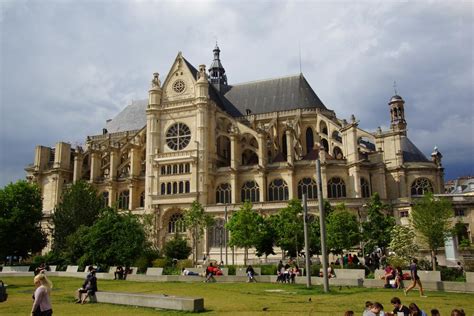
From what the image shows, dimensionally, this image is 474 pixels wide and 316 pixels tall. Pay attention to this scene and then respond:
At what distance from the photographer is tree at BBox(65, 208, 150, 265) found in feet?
129

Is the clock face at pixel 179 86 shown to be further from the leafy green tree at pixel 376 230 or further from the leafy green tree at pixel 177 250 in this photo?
the leafy green tree at pixel 376 230

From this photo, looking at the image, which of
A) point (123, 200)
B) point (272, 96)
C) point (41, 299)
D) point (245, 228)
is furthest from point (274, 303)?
point (272, 96)

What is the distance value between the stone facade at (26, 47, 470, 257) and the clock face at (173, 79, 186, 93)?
20 centimetres

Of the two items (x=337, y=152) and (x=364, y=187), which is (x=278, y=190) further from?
(x=337, y=152)

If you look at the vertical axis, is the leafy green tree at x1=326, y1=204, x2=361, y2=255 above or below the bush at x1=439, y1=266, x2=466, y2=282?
above

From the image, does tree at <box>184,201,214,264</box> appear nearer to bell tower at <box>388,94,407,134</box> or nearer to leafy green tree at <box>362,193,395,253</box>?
leafy green tree at <box>362,193,395,253</box>

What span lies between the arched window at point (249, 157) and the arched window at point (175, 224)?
37.4ft

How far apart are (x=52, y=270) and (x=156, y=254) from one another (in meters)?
9.62

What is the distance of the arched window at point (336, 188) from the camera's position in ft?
Result: 169

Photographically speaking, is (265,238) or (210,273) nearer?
(210,273)

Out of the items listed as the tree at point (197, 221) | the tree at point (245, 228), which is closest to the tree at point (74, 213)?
the tree at point (197, 221)

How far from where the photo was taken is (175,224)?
181ft

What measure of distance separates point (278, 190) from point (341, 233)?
54.6 feet

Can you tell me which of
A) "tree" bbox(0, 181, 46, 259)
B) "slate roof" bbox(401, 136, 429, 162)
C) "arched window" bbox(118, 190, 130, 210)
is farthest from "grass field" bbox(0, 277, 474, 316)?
"arched window" bbox(118, 190, 130, 210)
